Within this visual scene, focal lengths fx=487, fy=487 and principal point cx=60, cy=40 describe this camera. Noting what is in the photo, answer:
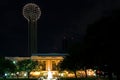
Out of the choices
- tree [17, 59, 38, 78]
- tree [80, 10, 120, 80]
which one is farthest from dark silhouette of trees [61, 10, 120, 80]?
tree [17, 59, 38, 78]

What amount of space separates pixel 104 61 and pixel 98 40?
11.8ft

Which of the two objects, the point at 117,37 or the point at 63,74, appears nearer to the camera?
the point at 117,37

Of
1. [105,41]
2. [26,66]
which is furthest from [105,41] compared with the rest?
[26,66]

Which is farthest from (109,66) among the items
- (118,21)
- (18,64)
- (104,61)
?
(18,64)

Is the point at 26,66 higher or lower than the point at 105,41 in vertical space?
lower

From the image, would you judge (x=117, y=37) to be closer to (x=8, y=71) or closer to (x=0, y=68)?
(x=0, y=68)

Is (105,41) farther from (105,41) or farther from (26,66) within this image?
(26,66)

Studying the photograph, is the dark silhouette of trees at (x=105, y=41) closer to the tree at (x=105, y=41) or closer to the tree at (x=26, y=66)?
the tree at (x=105, y=41)

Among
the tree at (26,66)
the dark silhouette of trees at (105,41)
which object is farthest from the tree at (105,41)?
the tree at (26,66)

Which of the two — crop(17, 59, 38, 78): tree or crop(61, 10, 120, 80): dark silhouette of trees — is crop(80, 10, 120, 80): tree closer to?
crop(61, 10, 120, 80): dark silhouette of trees

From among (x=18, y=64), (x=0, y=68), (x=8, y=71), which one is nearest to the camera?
(x=0, y=68)

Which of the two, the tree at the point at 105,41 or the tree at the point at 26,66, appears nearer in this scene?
the tree at the point at 105,41

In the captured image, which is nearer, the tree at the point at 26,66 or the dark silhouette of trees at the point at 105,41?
the dark silhouette of trees at the point at 105,41

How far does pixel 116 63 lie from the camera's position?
234 feet
